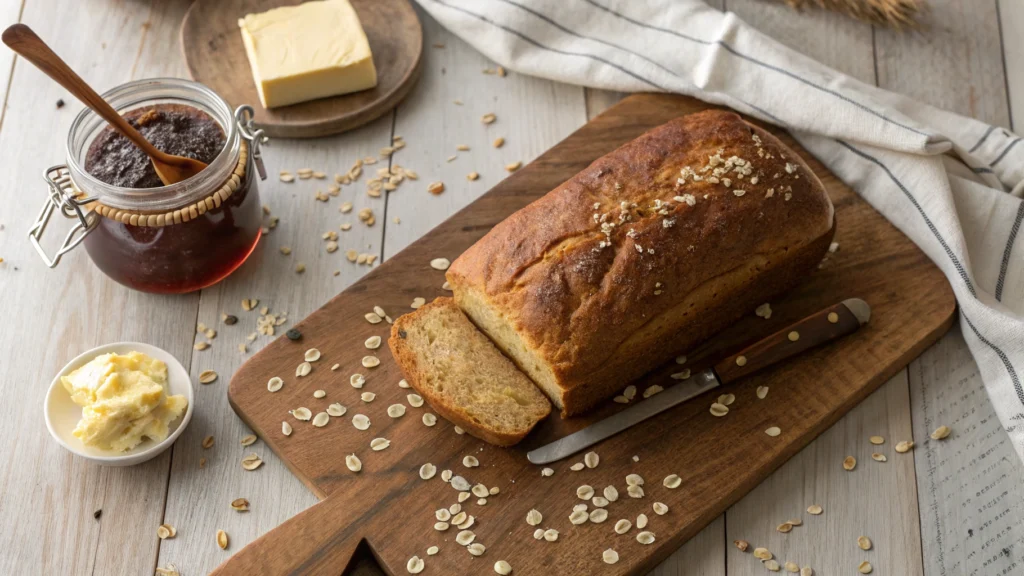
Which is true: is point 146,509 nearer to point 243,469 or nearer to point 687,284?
point 243,469

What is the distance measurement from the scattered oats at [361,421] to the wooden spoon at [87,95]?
0.79 meters

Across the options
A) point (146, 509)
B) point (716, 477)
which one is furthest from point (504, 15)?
point (146, 509)

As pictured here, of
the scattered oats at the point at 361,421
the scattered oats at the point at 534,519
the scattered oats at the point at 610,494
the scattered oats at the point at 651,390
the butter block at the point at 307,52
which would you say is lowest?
the scattered oats at the point at 534,519

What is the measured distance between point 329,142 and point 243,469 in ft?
3.92

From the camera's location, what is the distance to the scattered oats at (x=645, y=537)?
2.40 meters

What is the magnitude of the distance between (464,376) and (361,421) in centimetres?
31

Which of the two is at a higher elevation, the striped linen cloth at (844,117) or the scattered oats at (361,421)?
the striped linen cloth at (844,117)

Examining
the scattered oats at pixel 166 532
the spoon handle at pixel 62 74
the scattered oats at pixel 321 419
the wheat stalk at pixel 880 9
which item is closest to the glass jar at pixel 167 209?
the spoon handle at pixel 62 74

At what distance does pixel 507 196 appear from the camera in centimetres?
304

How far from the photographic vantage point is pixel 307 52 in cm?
316

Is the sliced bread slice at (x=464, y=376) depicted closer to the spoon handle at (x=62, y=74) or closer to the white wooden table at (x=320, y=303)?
the white wooden table at (x=320, y=303)

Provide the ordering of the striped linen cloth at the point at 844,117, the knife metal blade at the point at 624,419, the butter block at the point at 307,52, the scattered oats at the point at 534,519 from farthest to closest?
the butter block at the point at 307,52, the striped linen cloth at the point at 844,117, the knife metal blade at the point at 624,419, the scattered oats at the point at 534,519

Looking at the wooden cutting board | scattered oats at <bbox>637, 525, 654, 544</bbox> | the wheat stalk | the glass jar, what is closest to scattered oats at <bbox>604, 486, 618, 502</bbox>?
the wooden cutting board

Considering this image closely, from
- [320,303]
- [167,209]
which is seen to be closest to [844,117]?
[320,303]
